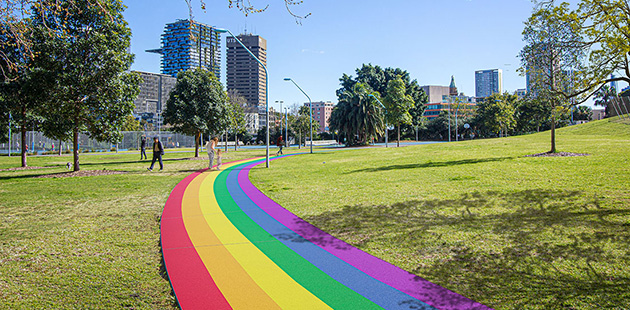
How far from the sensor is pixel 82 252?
18.4ft

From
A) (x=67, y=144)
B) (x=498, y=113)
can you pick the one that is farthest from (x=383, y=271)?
(x=498, y=113)

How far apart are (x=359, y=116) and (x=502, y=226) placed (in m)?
41.4

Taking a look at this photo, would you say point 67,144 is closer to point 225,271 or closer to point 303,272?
point 225,271

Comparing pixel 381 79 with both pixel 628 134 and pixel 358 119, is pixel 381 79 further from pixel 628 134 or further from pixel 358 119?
pixel 628 134

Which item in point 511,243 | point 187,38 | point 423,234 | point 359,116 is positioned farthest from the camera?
point 359,116

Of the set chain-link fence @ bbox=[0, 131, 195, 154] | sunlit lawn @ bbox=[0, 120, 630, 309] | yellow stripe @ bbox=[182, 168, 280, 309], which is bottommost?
yellow stripe @ bbox=[182, 168, 280, 309]

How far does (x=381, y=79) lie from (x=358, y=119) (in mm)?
22806

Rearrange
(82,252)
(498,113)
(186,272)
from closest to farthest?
(186,272) < (82,252) < (498,113)

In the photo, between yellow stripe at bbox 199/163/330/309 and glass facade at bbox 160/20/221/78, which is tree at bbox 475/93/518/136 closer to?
glass facade at bbox 160/20/221/78

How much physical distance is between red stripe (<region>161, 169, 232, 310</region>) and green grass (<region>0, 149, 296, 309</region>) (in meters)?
0.14

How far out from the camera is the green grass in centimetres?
398

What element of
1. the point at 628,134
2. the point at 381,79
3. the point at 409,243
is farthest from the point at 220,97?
the point at 381,79

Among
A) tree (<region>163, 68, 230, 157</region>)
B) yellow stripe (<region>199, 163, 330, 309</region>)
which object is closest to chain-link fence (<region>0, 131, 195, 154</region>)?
tree (<region>163, 68, 230, 157</region>)

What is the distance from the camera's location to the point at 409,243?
18.7 feet
